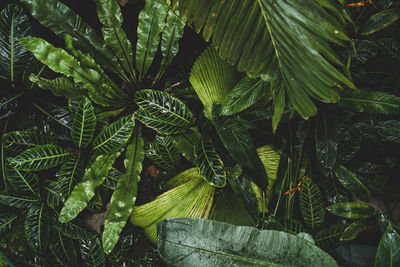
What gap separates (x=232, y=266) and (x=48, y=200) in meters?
0.98

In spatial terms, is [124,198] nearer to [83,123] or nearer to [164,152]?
[164,152]

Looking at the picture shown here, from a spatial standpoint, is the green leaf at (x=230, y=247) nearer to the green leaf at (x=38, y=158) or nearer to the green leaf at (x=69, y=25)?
the green leaf at (x=38, y=158)

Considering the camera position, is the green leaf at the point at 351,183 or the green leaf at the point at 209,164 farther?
the green leaf at the point at 351,183

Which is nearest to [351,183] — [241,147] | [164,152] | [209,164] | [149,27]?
[241,147]

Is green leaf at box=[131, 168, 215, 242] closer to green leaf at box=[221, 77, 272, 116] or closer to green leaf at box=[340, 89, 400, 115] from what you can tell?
green leaf at box=[221, 77, 272, 116]

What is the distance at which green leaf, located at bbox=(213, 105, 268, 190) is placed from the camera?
1.20m

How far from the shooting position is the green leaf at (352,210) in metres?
1.31

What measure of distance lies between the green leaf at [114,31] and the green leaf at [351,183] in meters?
1.24

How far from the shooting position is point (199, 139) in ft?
4.58

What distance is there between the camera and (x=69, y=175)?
1.24 meters

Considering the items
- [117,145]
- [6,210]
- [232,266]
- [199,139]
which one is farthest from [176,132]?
[6,210]

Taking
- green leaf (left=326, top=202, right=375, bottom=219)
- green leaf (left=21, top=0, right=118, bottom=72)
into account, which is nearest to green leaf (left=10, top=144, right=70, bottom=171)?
green leaf (left=21, top=0, right=118, bottom=72)

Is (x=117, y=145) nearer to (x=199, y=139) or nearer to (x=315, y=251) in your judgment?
(x=199, y=139)

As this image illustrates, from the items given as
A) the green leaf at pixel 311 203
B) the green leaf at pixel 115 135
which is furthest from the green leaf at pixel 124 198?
the green leaf at pixel 311 203
